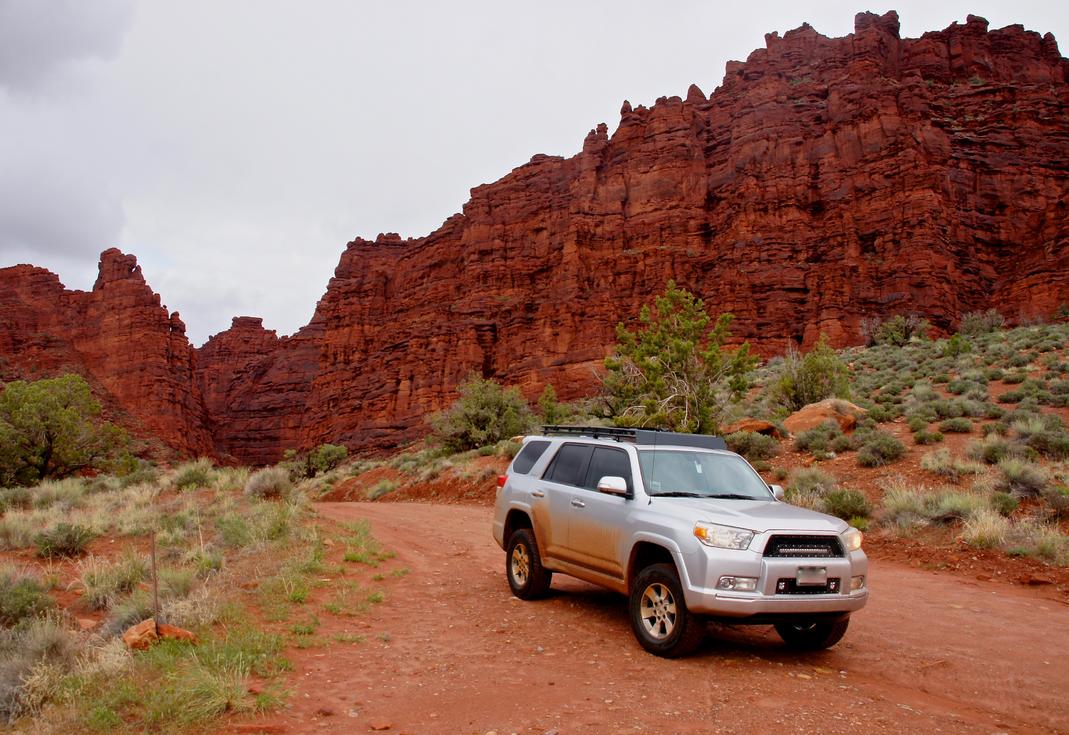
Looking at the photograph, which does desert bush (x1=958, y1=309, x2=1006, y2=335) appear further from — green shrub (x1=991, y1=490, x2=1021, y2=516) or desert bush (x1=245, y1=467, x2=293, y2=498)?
desert bush (x1=245, y1=467, x2=293, y2=498)

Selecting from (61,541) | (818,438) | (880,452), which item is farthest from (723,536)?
(818,438)

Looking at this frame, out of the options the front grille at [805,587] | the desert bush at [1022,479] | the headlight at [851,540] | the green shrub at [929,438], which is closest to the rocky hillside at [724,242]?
the green shrub at [929,438]

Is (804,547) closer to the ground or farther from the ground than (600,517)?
closer to the ground

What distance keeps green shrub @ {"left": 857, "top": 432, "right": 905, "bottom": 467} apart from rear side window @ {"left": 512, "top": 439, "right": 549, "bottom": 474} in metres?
9.89

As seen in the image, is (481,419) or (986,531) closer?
(986,531)

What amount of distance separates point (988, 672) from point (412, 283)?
9000cm

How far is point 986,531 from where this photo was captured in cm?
1080

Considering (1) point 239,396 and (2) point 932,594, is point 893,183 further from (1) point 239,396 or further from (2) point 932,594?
(1) point 239,396

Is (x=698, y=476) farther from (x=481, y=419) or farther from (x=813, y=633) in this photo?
(x=481, y=419)

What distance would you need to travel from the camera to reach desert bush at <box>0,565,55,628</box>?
305 inches

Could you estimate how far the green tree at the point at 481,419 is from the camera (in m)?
31.0

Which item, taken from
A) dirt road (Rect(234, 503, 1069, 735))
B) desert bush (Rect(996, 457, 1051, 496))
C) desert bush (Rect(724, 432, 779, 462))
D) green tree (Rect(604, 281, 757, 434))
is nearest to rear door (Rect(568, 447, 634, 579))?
dirt road (Rect(234, 503, 1069, 735))

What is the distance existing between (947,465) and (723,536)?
10.8 metres

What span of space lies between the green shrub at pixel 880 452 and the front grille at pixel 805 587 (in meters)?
10.8
